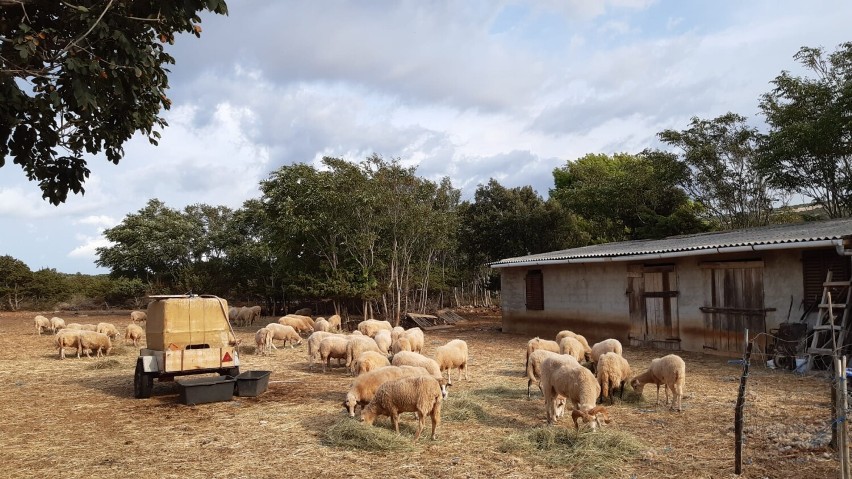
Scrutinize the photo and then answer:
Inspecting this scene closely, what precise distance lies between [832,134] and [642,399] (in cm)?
2093

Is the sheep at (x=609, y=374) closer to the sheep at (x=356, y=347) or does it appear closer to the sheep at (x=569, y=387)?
the sheep at (x=569, y=387)

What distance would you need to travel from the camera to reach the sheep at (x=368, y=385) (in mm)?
8539

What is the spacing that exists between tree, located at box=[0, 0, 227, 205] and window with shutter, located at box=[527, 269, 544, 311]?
17216 millimetres

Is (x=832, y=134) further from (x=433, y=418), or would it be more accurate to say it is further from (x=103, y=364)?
(x=103, y=364)

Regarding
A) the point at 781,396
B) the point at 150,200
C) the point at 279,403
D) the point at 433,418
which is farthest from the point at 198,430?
the point at 150,200

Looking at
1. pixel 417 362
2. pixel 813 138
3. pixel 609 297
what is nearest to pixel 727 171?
pixel 813 138

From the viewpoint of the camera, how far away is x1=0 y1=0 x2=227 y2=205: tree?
549cm

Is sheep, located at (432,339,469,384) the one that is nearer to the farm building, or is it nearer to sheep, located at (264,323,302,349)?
the farm building

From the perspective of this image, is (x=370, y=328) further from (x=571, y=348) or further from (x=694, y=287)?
(x=694, y=287)

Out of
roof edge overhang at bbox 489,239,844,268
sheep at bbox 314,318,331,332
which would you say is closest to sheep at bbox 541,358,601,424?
roof edge overhang at bbox 489,239,844,268

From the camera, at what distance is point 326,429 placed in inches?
324

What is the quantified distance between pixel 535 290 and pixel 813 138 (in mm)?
14009

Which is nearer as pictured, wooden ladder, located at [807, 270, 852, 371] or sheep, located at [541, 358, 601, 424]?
sheep, located at [541, 358, 601, 424]

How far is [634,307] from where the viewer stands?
58.8 feet
